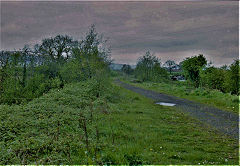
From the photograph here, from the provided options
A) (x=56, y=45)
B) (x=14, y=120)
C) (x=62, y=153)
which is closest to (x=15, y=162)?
(x=62, y=153)

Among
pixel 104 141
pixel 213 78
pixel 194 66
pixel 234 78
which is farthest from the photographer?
pixel 194 66

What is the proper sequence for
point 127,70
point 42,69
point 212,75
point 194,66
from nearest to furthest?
point 42,69 < point 212,75 < point 194,66 < point 127,70

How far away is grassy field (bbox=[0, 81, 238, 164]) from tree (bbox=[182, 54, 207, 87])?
1673 centimetres

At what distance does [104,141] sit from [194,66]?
2038 centimetres

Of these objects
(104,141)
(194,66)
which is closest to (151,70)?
(194,66)

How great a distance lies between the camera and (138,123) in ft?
23.4

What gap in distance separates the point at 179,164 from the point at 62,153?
2.37 meters

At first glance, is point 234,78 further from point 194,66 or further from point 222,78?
point 194,66

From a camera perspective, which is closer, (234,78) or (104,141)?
(104,141)

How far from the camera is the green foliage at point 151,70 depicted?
129ft

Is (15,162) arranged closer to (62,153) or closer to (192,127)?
(62,153)

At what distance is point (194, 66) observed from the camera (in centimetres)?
2288

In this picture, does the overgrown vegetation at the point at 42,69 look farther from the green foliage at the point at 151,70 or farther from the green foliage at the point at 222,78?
the green foliage at the point at 151,70

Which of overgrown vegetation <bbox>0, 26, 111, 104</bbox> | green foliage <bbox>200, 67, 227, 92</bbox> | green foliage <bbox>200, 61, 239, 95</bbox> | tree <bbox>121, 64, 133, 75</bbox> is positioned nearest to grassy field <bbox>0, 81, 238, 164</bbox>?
overgrown vegetation <bbox>0, 26, 111, 104</bbox>
